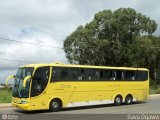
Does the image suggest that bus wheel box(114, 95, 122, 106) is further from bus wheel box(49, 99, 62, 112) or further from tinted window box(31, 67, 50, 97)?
tinted window box(31, 67, 50, 97)

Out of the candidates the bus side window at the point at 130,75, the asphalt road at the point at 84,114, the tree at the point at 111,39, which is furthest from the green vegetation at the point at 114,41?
the asphalt road at the point at 84,114

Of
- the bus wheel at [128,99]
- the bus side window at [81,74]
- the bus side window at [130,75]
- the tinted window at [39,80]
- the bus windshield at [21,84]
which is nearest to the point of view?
the bus windshield at [21,84]

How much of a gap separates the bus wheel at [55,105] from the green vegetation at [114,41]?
37.1 m

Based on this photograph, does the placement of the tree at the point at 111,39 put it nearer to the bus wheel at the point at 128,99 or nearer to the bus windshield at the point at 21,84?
the bus wheel at the point at 128,99

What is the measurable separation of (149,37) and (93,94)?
133ft

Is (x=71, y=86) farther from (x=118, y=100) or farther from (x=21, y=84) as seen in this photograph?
(x=118, y=100)

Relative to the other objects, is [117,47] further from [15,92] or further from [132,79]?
[15,92]

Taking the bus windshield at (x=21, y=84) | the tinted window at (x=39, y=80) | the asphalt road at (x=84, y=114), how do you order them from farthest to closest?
the tinted window at (x=39, y=80), the bus windshield at (x=21, y=84), the asphalt road at (x=84, y=114)

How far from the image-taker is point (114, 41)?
A: 61.2 metres

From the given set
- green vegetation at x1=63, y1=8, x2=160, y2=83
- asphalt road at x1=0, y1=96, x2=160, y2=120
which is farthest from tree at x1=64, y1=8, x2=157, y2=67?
asphalt road at x1=0, y1=96, x2=160, y2=120

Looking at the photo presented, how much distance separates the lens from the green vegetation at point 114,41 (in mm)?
60219

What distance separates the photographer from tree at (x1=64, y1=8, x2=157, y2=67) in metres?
60.2

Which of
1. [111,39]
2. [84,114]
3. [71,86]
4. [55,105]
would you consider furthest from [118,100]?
[111,39]

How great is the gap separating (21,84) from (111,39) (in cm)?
4075
